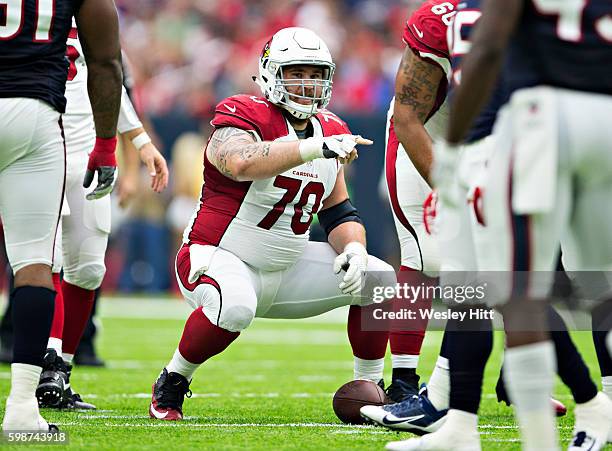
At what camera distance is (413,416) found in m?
4.08

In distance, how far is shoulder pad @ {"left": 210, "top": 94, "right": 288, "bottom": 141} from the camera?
183 inches

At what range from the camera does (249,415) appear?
189 inches

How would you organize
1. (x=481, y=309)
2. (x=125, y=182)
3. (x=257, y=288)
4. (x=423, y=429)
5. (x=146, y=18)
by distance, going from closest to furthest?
(x=481, y=309) → (x=423, y=429) → (x=257, y=288) → (x=125, y=182) → (x=146, y=18)

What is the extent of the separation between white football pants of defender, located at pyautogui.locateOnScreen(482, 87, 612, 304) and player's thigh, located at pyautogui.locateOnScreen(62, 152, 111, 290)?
2.57m

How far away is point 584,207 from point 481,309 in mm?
792

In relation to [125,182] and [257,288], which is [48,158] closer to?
[257,288]

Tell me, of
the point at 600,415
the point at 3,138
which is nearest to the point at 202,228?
the point at 3,138

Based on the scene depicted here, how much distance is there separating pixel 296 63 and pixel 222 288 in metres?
1.01

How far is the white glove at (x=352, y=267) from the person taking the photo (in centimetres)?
464

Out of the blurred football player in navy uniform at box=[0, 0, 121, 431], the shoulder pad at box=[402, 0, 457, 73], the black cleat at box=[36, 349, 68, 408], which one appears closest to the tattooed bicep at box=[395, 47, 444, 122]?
the shoulder pad at box=[402, 0, 457, 73]

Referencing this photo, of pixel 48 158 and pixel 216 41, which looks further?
pixel 216 41

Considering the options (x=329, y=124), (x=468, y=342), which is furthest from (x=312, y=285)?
(x=468, y=342)

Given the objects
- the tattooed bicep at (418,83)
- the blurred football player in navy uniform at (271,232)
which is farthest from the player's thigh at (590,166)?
the blurred football player in navy uniform at (271,232)

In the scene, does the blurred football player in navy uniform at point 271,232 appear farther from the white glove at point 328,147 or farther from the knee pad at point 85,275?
the knee pad at point 85,275
